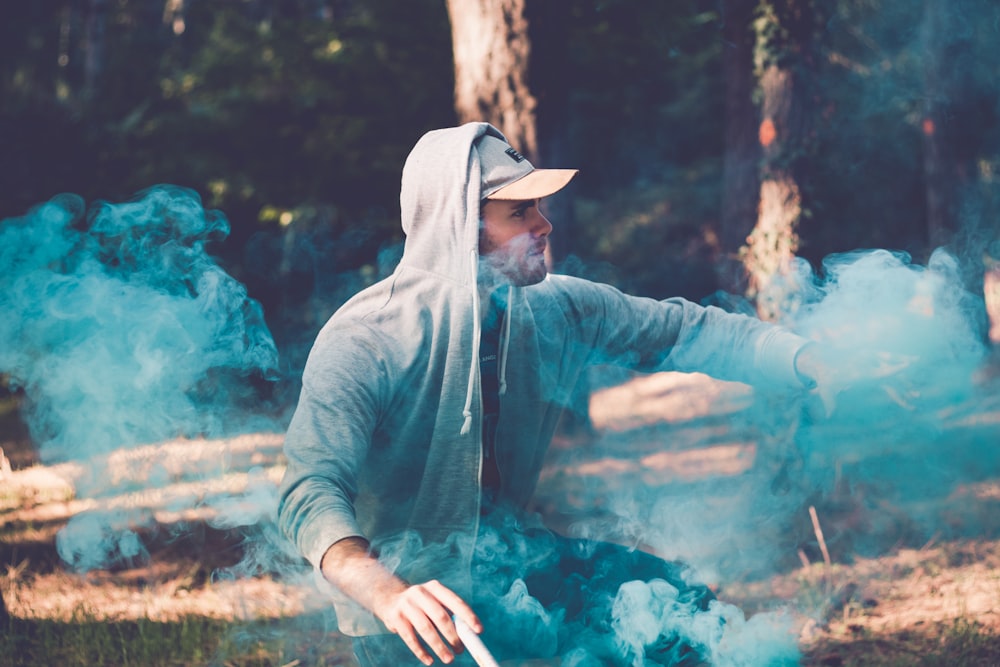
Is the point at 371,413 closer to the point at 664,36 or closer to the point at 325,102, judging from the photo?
the point at 664,36

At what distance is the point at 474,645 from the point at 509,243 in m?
1.24

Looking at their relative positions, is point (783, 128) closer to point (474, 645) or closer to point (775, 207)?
point (775, 207)

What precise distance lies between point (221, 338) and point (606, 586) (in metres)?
1.90

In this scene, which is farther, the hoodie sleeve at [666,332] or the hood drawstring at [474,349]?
the hoodie sleeve at [666,332]

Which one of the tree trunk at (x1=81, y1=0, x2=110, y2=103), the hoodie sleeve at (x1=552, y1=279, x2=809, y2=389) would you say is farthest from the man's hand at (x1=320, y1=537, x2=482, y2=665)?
the tree trunk at (x1=81, y1=0, x2=110, y2=103)

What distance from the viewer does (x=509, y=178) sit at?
2545 millimetres

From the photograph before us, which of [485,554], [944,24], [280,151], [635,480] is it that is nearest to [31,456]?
[280,151]

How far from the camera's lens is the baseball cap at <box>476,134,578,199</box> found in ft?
8.27

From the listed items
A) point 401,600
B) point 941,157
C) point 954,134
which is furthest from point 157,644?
point 954,134

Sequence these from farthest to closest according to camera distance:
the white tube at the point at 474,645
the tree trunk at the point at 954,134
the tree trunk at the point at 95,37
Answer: the tree trunk at the point at 95,37
the tree trunk at the point at 954,134
the white tube at the point at 474,645

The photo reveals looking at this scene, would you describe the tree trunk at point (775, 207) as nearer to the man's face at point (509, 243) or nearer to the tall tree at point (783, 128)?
the tall tree at point (783, 128)

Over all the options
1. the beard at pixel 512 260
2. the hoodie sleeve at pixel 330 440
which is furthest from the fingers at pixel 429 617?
the beard at pixel 512 260

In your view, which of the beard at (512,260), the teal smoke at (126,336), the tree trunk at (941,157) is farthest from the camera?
the tree trunk at (941,157)

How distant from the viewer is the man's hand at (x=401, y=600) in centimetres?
180
